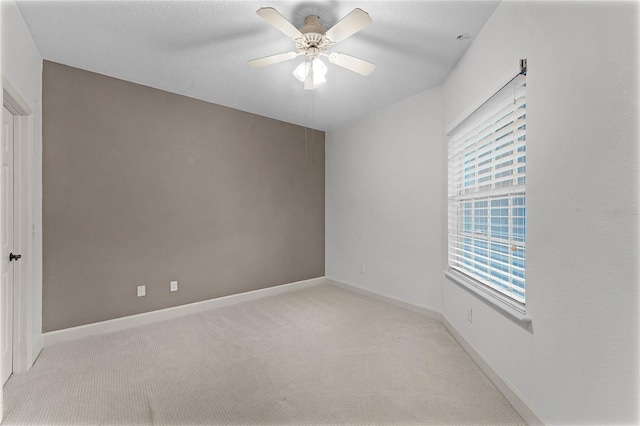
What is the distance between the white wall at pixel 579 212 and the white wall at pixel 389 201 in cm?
146

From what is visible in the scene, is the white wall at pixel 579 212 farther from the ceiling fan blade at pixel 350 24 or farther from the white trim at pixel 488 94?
the ceiling fan blade at pixel 350 24

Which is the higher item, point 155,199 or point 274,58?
point 274,58

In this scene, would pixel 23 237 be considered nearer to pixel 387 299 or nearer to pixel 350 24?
pixel 350 24

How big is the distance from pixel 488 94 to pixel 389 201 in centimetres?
193

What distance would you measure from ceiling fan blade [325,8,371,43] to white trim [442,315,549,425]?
2459 mm

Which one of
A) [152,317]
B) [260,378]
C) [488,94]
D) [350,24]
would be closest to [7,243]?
[152,317]

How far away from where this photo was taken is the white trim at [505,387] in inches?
66.9

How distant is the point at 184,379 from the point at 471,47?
135 inches

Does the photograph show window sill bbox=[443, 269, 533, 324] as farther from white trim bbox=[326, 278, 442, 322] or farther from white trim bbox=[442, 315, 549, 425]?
white trim bbox=[326, 278, 442, 322]

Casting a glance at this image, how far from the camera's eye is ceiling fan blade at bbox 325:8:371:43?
71.9 inches

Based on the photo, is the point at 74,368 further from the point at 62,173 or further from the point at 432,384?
the point at 432,384

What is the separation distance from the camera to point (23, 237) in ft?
7.73

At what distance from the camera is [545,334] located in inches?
63.2

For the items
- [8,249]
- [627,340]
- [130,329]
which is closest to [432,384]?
[627,340]
